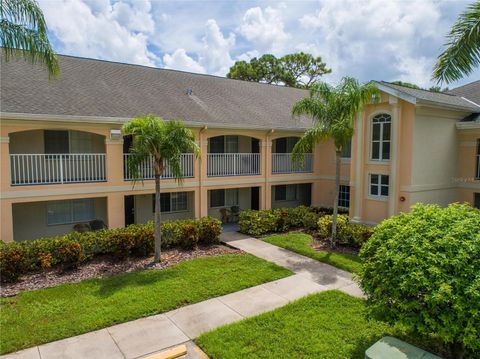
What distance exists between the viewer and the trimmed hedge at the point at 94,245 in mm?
9125

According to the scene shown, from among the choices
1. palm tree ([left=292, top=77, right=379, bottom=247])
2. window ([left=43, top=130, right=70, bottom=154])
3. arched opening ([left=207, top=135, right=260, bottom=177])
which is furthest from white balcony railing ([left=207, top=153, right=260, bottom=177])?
window ([left=43, top=130, right=70, bottom=154])

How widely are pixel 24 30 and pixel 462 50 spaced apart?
11024mm

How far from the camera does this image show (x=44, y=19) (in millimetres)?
8328

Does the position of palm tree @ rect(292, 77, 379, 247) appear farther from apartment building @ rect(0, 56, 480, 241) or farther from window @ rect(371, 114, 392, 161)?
apartment building @ rect(0, 56, 480, 241)

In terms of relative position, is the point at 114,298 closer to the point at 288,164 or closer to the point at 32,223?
the point at 32,223

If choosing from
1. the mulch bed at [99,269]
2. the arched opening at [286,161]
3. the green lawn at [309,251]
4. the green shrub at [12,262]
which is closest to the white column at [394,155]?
the green lawn at [309,251]

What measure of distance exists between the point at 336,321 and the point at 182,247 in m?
6.69

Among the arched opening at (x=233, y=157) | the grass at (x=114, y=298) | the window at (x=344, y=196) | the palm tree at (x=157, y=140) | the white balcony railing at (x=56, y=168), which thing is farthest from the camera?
the window at (x=344, y=196)

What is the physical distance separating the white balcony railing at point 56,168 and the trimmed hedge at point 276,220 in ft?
20.0

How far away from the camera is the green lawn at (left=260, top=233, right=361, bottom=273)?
10.7 m

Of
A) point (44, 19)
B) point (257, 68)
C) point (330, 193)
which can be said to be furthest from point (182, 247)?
point (257, 68)

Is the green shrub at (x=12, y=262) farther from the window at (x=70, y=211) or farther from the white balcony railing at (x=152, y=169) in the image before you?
the white balcony railing at (x=152, y=169)

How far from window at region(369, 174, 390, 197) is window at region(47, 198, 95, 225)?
11.8 m

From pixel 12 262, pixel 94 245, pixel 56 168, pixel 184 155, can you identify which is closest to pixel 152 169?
pixel 184 155
